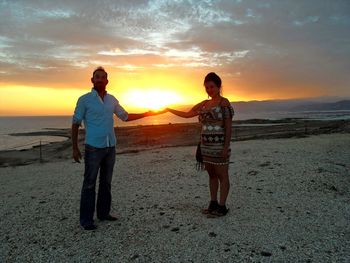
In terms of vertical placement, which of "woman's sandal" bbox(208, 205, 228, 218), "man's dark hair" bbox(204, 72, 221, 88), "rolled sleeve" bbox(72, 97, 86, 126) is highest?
"man's dark hair" bbox(204, 72, 221, 88)

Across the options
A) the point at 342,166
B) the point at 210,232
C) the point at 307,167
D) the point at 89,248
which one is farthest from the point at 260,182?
the point at 89,248

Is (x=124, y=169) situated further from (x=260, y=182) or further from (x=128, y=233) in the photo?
(x=128, y=233)

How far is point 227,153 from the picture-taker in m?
6.02

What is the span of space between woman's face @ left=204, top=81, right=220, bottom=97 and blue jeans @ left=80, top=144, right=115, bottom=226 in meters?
1.86

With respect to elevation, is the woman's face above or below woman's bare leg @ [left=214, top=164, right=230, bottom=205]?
above

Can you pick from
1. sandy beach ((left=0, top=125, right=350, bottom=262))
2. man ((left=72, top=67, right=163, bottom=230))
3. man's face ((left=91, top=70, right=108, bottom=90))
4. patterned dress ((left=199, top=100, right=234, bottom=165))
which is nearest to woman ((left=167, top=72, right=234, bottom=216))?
patterned dress ((left=199, top=100, right=234, bottom=165))

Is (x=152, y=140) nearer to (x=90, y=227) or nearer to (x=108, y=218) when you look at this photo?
(x=108, y=218)

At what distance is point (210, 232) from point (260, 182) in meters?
3.79

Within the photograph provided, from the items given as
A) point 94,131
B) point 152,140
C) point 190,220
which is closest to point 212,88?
point 94,131

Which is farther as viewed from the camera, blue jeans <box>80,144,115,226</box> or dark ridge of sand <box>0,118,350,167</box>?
dark ridge of sand <box>0,118,350,167</box>

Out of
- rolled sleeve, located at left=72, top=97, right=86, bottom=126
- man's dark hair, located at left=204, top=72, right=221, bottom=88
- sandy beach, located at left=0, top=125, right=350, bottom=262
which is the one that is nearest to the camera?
sandy beach, located at left=0, top=125, right=350, bottom=262

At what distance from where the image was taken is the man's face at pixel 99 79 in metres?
5.77

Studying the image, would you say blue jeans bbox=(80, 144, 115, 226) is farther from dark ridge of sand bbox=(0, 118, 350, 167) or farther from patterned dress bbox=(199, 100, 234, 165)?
dark ridge of sand bbox=(0, 118, 350, 167)

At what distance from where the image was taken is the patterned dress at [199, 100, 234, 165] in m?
5.89
